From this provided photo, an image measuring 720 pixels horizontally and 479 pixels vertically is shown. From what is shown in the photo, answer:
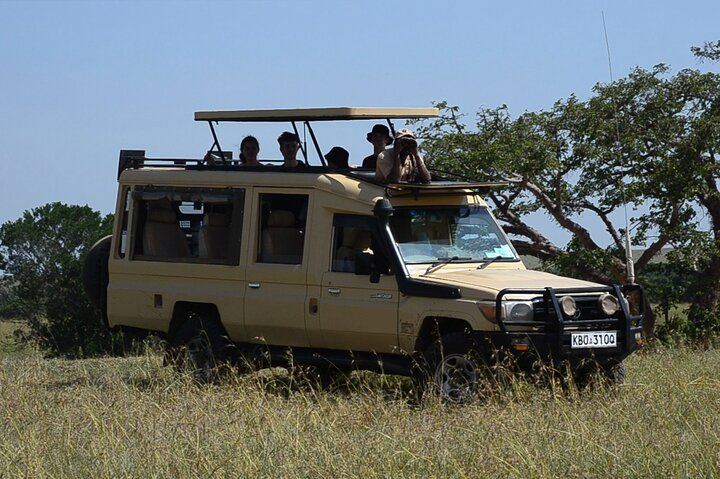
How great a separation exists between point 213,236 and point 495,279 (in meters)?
2.92

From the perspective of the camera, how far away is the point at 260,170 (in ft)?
39.3

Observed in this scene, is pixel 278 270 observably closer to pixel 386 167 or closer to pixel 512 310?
pixel 386 167

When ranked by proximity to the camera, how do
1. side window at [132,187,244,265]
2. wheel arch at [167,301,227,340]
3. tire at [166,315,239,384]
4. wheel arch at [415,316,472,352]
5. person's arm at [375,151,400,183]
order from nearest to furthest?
wheel arch at [415,316,472,352], person's arm at [375,151,400,183], side window at [132,187,244,265], tire at [166,315,239,384], wheel arch at [167,301,227,340]

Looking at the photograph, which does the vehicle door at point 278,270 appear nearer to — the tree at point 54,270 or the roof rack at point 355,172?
the roof rack at point 355,172

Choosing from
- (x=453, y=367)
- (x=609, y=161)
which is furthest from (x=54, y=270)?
(x=453, y=367)

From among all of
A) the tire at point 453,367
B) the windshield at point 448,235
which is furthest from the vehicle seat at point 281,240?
the tire at point 453,367

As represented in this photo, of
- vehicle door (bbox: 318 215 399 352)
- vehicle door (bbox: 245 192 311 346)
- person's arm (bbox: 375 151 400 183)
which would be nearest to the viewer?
vehicle door (bbox: 318 215 399 352)

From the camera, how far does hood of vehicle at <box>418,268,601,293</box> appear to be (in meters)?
10.4

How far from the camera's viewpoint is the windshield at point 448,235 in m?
11.1

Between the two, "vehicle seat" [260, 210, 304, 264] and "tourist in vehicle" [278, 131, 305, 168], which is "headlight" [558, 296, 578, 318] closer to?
"vehicle seat" [260, 210, 304, 264]

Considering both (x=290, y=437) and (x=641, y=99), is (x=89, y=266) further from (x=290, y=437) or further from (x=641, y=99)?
(x=641, y=99)

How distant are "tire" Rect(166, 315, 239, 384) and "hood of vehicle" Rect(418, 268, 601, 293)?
2.28 metres

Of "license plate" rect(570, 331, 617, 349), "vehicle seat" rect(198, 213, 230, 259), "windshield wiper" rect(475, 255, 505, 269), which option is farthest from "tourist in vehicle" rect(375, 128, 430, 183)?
"license plate" rect(570, 331, 617, 349)

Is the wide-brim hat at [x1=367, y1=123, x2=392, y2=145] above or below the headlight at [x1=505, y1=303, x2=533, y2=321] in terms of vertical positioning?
above
